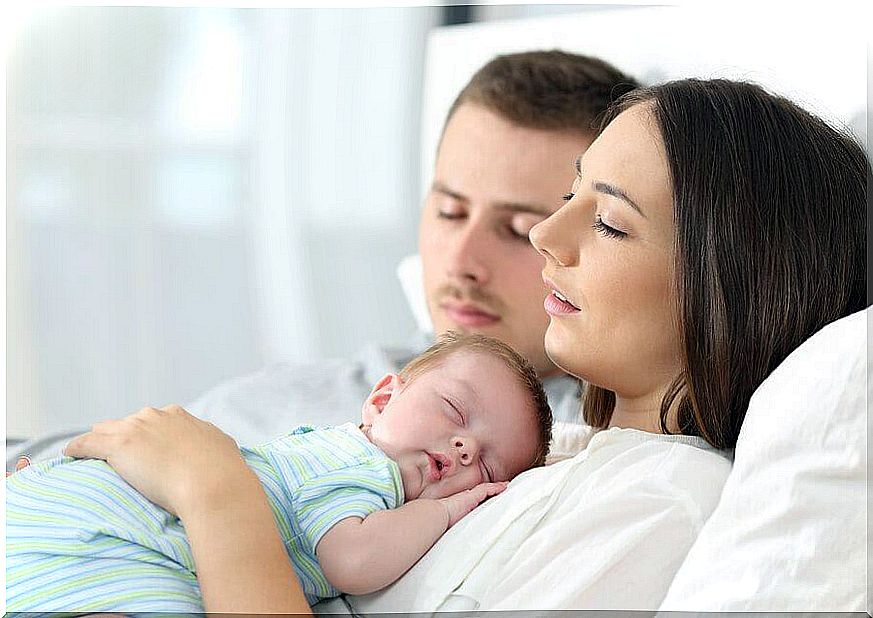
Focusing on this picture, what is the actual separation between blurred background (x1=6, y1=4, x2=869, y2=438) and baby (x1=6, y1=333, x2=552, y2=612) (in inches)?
65.8

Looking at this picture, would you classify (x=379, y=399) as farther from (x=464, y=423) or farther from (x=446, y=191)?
(x=446, y=191)

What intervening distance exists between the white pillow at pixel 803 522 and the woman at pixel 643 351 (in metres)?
0.07

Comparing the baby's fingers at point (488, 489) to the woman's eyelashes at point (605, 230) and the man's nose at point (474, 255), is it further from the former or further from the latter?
the man's nose at point (474, 255)

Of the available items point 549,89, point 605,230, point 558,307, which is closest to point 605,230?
point 605,230

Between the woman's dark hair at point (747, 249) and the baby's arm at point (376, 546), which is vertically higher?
the woman's dark hair at point (747, 249)

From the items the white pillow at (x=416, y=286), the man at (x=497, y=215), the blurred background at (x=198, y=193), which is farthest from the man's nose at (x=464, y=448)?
the blurred background at (x=198, y=193)

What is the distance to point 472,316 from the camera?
5.96 ft

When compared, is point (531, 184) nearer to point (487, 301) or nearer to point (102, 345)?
point (487, 301)

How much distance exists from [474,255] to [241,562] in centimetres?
98

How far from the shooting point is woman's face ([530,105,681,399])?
105cm

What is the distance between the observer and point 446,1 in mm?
3344

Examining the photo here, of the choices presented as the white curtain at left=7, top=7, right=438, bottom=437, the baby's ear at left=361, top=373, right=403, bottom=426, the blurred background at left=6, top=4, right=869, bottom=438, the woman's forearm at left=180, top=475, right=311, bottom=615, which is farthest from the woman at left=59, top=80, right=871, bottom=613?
the white curtain at left=7, top=7, right=438, bottom=437

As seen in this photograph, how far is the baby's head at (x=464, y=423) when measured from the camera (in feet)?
3.43

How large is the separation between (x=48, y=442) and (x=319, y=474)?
88cm
